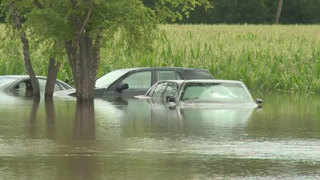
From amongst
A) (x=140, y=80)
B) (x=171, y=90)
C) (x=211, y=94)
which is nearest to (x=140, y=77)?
(x=140, y=80)

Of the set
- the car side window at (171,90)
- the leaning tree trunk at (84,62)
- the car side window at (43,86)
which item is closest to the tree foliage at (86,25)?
the leaning tree trunk at (84,62)

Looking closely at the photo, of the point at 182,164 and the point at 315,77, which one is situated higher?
the point at 182,164

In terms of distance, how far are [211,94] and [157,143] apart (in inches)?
373

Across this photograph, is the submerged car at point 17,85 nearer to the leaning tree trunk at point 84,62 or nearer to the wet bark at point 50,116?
the wet bark at point 50,116

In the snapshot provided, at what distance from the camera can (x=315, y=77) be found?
42.1 metres

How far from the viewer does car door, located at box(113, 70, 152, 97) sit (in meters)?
32.6

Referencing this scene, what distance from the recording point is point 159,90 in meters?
29.8

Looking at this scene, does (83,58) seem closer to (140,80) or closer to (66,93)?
(140,80)

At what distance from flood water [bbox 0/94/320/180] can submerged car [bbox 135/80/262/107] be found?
31 cm

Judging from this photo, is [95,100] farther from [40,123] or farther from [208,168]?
[208,168]

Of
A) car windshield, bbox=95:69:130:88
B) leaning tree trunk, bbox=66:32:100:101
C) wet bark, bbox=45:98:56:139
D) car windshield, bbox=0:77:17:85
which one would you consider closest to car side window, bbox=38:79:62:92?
car windshield, bbox=0:77:17:85

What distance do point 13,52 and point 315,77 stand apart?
1354 cm

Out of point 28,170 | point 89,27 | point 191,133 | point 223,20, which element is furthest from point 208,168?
point 223,20

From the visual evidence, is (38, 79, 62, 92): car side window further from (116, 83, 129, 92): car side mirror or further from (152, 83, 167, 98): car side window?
(152, 83, 167, 98): car side window
